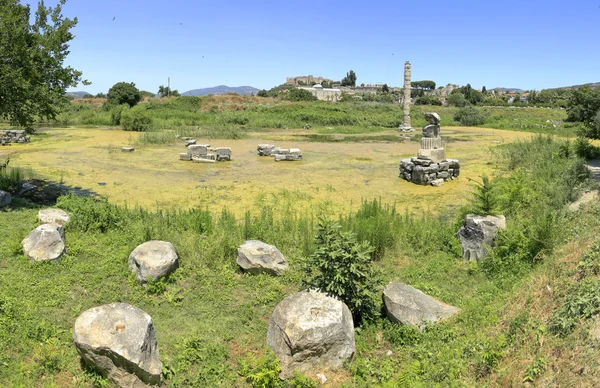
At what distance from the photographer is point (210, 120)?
39.4 metres

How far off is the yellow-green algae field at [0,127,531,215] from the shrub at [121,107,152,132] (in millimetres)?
6061

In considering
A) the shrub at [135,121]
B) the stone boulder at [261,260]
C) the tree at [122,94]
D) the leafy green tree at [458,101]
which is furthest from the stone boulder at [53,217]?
the leafy green tree at [458,101]

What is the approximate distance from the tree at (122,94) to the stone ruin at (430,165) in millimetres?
35912

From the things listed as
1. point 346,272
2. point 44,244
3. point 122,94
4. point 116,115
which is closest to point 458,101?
point 122,94

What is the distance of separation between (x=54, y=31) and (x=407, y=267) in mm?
10531

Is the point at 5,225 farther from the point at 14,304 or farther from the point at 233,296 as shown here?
the point at 233,296

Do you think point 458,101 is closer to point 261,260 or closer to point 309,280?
point 261,260

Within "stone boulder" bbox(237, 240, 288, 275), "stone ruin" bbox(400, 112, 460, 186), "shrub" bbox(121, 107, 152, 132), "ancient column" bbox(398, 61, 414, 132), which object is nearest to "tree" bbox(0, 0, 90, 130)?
"stone boulder" bbox(237, 240, 288, 275)

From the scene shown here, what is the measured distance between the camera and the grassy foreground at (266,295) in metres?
4.68

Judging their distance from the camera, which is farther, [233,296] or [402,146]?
[402,146]

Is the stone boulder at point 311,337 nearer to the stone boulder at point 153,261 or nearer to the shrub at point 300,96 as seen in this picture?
the stone boulder at point 153,261

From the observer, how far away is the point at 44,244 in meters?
7.22

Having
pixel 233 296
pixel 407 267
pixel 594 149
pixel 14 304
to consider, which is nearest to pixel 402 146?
pixel 594 149

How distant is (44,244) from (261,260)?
3.62 metres
